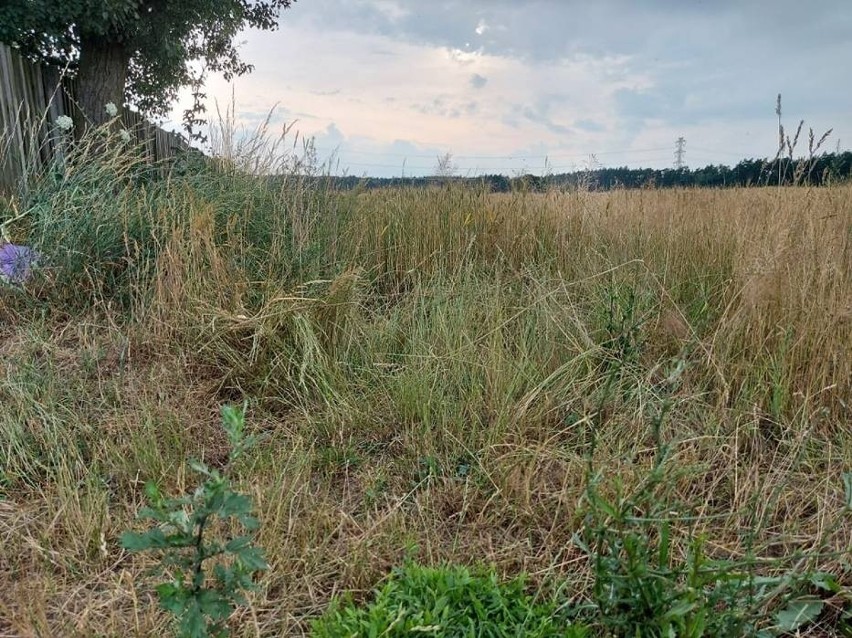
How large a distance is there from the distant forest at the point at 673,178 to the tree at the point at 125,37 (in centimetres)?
359

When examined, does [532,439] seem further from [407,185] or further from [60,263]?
[407,185]

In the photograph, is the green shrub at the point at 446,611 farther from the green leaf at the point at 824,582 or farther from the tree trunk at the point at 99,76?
the tree trunk at the point at 99,76

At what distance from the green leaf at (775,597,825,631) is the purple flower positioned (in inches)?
133

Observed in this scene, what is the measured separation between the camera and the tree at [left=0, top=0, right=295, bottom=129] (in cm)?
593

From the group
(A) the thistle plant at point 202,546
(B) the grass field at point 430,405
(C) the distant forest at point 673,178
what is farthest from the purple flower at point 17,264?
(A) the thistle plant at point 202,546

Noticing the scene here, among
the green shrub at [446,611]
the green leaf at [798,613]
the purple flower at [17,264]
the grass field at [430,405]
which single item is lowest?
the green leaf at [798,613]

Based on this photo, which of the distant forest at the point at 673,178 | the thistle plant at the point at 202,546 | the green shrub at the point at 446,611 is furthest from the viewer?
the distant forest at the point at 673,178

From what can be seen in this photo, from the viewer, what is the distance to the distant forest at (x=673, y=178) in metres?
3.22

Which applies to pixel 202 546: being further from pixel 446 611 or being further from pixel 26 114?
pixel 26 114

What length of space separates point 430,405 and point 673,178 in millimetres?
5404

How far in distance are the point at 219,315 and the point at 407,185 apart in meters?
3.05

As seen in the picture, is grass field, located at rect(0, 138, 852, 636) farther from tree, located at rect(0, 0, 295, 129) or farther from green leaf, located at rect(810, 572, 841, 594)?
tree, located at rect(0, 0, 295, 129)

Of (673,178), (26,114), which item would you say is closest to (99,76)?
(26,114)

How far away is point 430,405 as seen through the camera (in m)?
1.95
